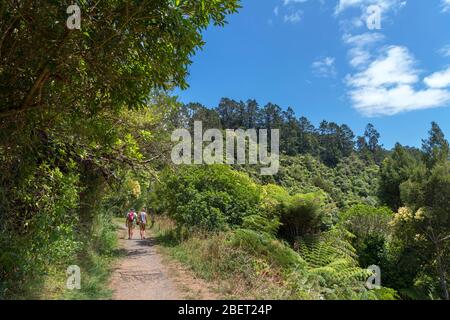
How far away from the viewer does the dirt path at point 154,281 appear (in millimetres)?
7000

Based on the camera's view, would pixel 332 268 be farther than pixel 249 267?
Yes

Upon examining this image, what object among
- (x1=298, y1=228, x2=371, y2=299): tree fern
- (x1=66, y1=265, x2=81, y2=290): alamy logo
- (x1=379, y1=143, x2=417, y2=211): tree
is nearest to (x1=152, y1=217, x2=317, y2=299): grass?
(x1=298, y1=228, x2=371, y2=299): tree fern

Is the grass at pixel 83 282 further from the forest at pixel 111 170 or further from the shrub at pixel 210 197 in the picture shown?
the shrub at pixel 210 197

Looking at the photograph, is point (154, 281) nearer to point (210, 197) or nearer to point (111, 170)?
point (111, 170)

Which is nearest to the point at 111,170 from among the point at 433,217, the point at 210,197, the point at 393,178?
the point at 210,197

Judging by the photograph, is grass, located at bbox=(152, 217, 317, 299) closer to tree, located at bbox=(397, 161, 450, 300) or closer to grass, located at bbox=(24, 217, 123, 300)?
grass, located at bbox=(24, 217, 123, 300)

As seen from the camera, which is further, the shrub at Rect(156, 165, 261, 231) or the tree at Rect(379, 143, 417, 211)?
the tree at Rect(379, 143, 417, 211)

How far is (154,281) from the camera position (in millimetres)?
8273

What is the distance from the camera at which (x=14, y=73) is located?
212 inches

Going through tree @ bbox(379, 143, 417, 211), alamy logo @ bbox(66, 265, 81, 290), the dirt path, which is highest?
tree @ bbox(379, 143, 417, 211)

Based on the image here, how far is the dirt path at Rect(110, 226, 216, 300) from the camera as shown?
276 inches

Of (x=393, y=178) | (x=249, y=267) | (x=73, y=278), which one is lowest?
(x=73, y=278)

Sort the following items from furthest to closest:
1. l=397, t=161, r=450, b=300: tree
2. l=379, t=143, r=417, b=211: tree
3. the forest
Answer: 1. l=379, t=143, r=417, b=211: tree
2. l=397, t=161, r=450, b=300: tree
3. the forest

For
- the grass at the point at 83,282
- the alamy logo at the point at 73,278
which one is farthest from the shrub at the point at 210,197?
the alamy logo at the point at 73,278
